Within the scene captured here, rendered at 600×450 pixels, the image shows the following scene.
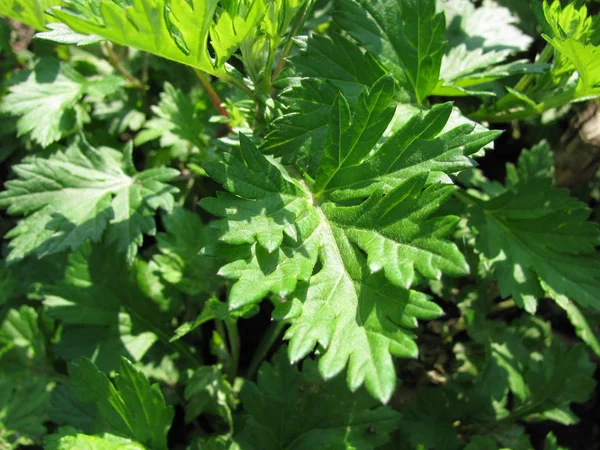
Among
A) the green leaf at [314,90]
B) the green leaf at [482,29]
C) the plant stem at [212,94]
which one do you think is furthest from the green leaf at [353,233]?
the green leaf at [482,29]

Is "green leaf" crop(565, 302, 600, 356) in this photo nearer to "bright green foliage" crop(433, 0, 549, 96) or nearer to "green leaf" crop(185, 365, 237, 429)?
"bright green foliage" crop(433, 0, 549, 96)

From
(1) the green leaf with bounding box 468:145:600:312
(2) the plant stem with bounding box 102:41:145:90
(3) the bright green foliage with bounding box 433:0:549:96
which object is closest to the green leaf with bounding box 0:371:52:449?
(2) the plant stem with bounding box 102:41:145:90

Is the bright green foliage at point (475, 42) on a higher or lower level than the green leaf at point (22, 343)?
higher

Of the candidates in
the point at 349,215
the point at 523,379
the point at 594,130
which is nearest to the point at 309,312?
the point at 349,215

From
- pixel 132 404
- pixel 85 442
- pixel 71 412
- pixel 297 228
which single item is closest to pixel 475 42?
pixel 297 228

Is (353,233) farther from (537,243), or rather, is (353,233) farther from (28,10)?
(28,10)

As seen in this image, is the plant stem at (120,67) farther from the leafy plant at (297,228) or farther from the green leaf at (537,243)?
the green leaf at (537,243)

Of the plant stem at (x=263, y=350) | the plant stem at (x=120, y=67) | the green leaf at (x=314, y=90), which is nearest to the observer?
the green leaf at (x=314, y=90)
